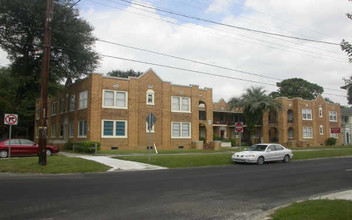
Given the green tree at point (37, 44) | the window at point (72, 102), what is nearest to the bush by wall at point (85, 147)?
the window at point (72, 102)

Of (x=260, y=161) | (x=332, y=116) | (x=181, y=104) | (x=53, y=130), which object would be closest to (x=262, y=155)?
(x=260, y=161)

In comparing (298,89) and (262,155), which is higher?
(298,89)

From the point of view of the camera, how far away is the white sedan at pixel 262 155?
19.3 metres

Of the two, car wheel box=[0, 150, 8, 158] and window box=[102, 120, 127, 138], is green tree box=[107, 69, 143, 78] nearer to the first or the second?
window box=[102, 120, 127, 138]

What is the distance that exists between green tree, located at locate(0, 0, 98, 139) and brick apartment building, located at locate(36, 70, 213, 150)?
2718 mm

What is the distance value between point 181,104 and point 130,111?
21.3 feet

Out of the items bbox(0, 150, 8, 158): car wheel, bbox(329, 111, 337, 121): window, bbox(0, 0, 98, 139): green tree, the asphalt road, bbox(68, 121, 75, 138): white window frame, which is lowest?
the asphalt road

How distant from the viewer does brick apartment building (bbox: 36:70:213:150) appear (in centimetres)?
3048

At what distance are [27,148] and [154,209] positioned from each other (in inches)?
702

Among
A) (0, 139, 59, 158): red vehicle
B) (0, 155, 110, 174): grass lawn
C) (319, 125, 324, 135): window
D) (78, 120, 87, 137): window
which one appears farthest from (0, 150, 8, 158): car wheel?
(319, 125, 324, 135): window

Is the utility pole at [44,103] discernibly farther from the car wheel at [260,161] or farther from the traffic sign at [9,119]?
the car wheel at [260,161]

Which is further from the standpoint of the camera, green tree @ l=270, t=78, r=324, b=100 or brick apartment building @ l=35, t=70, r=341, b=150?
green tree @ l=270, t=78, r=324, b=100

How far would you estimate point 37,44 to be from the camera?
32.8m

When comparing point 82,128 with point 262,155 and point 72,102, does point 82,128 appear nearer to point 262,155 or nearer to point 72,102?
point 72,102
